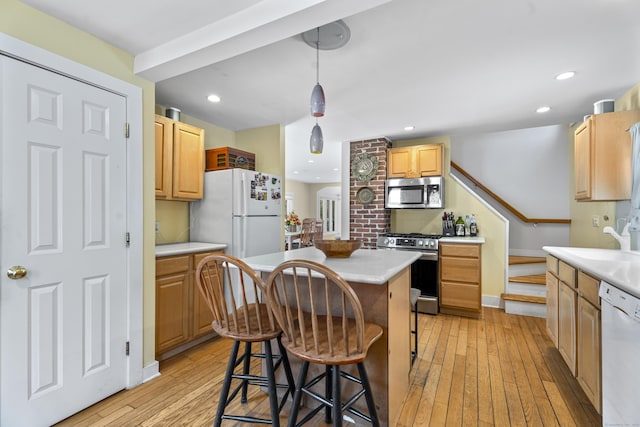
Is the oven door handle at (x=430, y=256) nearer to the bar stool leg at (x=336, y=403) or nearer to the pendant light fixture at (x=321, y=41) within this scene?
the pendant light fixture at (x=321, y=41)

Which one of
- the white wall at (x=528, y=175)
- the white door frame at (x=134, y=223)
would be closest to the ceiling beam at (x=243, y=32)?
the white door frame at (x=134, y=223)

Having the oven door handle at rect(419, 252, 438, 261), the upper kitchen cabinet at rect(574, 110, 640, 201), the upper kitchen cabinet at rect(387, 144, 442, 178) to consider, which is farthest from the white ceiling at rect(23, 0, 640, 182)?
the oven door handle at rect(419, 252, 438, 261)

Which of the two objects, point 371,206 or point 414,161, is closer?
point 414,161

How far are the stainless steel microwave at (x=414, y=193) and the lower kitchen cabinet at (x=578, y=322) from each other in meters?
1.64

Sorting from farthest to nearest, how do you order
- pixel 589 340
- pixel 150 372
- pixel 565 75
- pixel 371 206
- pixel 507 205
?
pixel 507 205, pixel 371 206, pixel 565 75, pixel 150 372, pixel 589 340

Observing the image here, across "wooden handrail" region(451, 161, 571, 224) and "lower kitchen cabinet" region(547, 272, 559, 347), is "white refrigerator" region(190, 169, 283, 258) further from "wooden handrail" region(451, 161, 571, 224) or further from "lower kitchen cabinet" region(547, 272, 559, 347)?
"wooden handrail" region(451, 161, 571, 224)

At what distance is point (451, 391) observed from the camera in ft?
6.64

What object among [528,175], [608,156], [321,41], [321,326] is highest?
[321,41]

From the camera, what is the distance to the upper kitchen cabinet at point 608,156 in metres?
2.35

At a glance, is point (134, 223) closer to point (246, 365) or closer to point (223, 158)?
point (246, 365)

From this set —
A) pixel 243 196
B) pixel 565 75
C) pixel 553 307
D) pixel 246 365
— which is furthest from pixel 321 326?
pixel 565 75

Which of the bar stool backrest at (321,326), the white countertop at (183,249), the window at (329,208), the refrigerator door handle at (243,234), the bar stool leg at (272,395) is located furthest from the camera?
the window at (329,208)

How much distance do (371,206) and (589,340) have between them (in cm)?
292

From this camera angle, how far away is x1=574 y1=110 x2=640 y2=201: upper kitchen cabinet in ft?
7.72
